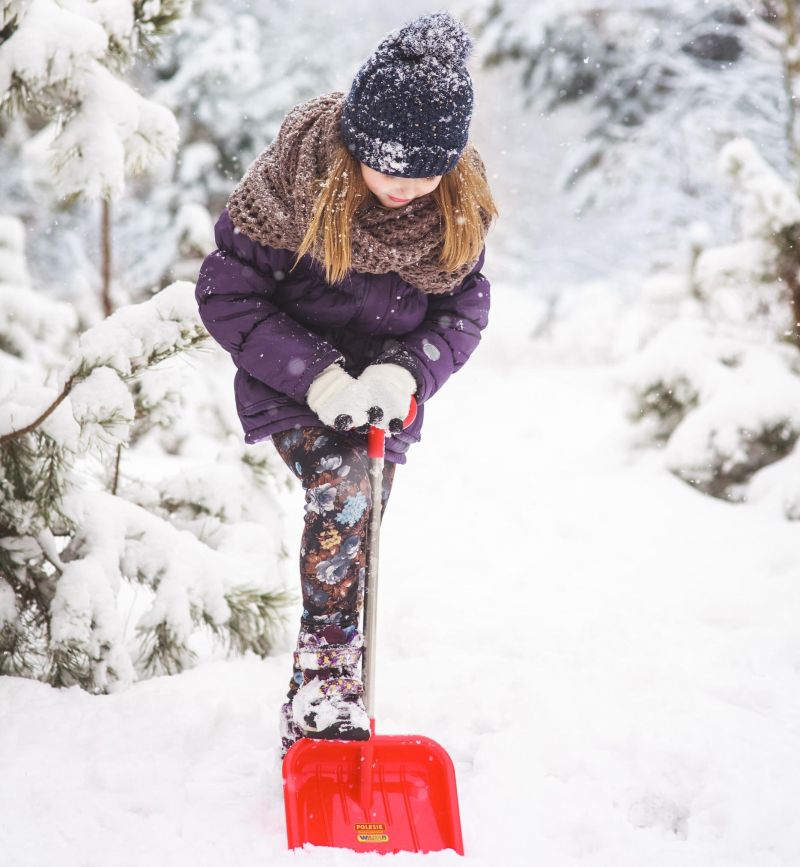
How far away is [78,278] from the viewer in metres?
8.91

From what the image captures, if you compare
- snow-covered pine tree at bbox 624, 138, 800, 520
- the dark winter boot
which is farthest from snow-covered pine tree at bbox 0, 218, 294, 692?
snow-covered pine tree at bbox 624, 138, 800, 520

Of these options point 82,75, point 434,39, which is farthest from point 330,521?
point 82,75

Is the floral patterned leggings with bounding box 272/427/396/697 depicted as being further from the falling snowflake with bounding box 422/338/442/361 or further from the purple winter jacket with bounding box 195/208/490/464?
the falling snowflake with bounding box 422/338/442/361

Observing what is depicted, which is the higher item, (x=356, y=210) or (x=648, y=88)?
(x=356, y=210)

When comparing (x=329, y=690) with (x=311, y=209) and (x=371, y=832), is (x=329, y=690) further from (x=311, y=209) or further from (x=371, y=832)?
(x=311, y=209)

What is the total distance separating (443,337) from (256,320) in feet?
1.64

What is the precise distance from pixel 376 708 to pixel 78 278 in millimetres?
7689

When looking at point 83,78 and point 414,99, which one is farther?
point 83,78

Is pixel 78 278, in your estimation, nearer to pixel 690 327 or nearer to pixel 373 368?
pixel 690 327

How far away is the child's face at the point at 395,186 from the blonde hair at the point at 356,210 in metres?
0.03

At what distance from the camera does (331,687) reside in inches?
77.8

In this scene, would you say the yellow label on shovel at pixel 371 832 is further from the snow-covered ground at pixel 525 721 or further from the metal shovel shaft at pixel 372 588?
the metal shovel shaft at pixel 372 588

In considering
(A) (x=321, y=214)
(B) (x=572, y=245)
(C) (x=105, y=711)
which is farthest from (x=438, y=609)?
(B) (x=572, y=245)

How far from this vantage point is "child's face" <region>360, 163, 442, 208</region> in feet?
6.45
